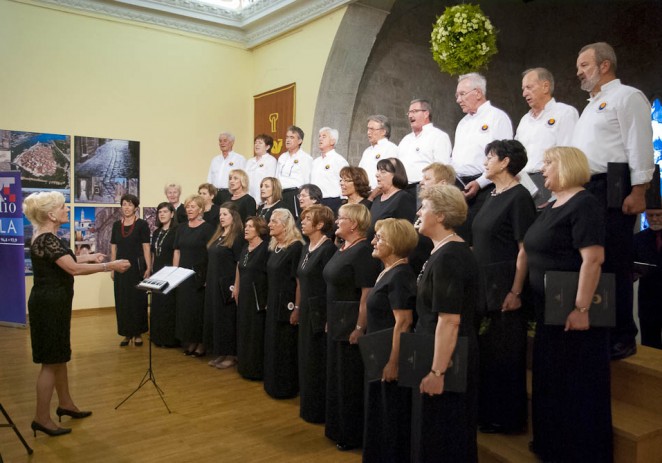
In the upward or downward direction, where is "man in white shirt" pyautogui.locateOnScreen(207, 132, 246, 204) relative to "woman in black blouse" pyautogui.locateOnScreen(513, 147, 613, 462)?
upward

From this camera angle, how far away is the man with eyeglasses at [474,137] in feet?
13.4

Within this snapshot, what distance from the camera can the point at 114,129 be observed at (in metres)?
8.53

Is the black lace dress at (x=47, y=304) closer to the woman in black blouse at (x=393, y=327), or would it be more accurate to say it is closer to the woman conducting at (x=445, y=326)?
the woman in black blouse at (x=393, y=327)

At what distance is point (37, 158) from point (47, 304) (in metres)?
4.90

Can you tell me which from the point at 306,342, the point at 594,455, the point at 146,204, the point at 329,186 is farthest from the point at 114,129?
the point at 594,455

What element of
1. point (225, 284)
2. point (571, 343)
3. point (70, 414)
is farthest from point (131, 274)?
point (571, 343)

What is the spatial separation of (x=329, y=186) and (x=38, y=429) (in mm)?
3573

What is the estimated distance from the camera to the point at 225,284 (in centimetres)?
566

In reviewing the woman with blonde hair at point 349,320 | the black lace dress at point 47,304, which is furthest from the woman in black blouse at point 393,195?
the black lace dress at point 47,304

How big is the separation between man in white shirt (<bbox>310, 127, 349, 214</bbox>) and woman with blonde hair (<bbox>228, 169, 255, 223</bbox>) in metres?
0.76

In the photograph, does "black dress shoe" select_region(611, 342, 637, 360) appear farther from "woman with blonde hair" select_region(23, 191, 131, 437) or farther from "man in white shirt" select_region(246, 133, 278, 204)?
"man in white shirt" select_region(246, 133, 278, 204)

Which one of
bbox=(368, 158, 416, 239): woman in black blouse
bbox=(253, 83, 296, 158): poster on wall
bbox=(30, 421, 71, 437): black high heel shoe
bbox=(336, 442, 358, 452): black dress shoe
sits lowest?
bbox=(336, 442, 358, 452): black dress shoe

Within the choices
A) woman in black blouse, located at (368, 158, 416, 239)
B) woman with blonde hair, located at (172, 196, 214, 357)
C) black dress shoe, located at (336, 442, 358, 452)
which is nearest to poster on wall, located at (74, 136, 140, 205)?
woman with blonde hair, located at (172, 196, 214, 357)

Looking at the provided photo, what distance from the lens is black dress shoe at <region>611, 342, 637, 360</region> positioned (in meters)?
3.37
